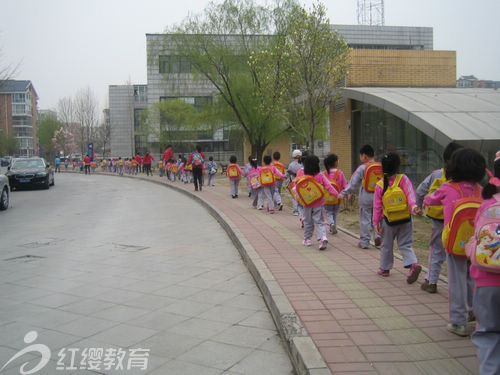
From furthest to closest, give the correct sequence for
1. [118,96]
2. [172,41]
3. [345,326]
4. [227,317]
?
1. [118,96]
2. [172,41]
3. [227,317]
4. [345,326]

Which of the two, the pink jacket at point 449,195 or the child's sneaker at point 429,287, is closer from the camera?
the pink jacket at point 449,195

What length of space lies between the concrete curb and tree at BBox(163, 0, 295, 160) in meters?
17.3

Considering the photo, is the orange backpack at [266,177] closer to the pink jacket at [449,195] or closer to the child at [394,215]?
the child at [394,215]

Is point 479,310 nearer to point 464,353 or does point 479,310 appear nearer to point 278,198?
point 464,353

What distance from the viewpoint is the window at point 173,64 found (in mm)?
26234

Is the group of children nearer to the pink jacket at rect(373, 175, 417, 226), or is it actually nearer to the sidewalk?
the pink jacket at rect(373, 175, 417, 226)

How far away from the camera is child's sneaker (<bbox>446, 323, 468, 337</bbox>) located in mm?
4008

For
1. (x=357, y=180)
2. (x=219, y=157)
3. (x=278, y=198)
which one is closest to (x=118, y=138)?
(x=219, y=157)

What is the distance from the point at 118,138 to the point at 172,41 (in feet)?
165

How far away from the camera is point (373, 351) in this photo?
12.1 feet

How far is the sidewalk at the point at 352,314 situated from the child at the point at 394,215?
22cm

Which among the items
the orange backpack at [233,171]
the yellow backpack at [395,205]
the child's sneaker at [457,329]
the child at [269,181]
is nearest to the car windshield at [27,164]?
the orange backpack at [233,171]

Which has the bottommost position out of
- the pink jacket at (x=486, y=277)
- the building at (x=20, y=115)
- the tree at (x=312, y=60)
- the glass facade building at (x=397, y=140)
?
the pink jacket at (x=486, y=277)

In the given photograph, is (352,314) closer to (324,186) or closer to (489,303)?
(489,303)
